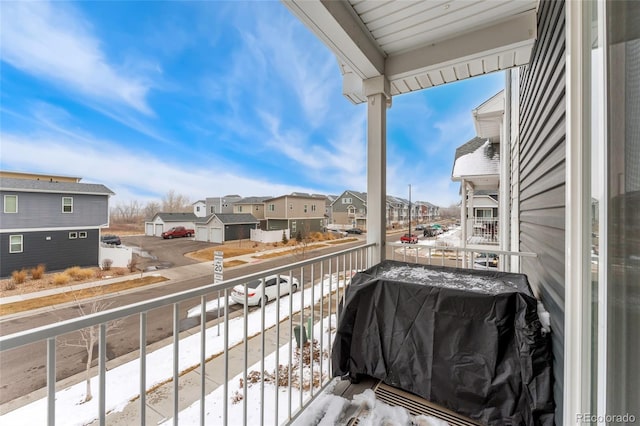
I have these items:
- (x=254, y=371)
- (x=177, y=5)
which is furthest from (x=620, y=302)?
(x=177, y=5)

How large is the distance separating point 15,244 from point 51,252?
214 millimetres

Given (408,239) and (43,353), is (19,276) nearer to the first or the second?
(43,353)

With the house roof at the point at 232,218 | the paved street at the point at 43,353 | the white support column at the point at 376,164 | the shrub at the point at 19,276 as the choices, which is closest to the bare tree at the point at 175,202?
the house roof at the point at 232,218

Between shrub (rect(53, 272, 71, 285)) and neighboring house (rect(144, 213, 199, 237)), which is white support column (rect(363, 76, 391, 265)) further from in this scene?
shrub (rect(53, 272, 71, 285))

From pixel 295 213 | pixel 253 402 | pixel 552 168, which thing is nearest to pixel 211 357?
pixel 253 402

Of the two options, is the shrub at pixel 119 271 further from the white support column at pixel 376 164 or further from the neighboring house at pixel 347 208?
the neighboring house at pixel 347 208

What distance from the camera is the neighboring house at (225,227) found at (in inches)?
127

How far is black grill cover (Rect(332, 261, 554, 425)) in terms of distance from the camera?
1194 mm

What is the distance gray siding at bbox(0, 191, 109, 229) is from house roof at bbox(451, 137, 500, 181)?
520 cm

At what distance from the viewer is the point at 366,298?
63.0 inches

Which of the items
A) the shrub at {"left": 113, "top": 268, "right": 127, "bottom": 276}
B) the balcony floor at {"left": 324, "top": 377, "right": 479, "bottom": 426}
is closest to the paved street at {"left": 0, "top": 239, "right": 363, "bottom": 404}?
the shrub at {"left": 113, "top": 268, "right": 127, "bottom": 276}

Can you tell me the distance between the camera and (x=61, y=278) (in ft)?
6.52

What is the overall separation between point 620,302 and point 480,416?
1058 millimetres

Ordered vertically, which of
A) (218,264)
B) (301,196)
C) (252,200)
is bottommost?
(218,264)
